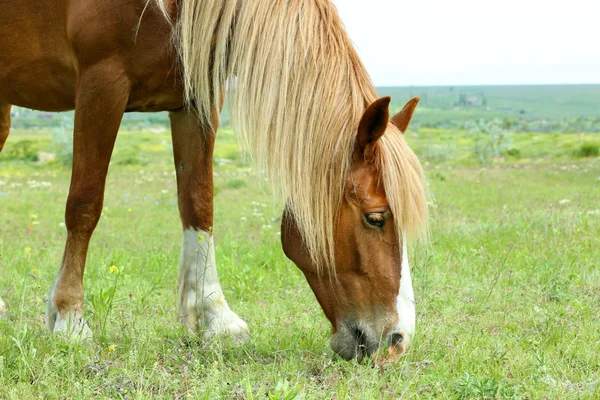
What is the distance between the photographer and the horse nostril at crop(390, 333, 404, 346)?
9.45 ft

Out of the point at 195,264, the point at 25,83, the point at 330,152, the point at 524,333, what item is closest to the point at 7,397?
the point at 195,264

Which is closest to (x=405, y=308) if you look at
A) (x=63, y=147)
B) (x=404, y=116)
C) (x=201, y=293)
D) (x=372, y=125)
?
(x=372, y=125)

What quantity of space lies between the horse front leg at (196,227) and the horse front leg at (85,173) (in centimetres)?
53

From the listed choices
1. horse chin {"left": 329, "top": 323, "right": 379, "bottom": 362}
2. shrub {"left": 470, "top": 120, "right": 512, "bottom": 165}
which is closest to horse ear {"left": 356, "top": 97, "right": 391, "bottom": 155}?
horse chin {"left": 329, "top": 323, "right": 379, "bottom": 362}

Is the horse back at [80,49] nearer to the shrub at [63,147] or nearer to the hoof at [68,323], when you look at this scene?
the hoof at [68,323]

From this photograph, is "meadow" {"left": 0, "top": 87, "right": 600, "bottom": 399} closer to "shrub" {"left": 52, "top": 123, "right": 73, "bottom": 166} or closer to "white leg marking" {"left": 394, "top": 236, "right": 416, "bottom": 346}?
"white leg marking" {"left": 394, "top": 236, "right": 416, "bottom": 346}

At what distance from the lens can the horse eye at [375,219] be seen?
2.87 m

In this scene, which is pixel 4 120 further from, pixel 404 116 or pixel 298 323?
pixel 404 116

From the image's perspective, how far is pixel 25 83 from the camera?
150 inches

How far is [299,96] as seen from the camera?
298cm

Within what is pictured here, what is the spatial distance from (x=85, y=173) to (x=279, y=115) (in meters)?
1.09

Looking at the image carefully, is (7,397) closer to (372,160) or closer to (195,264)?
(195,264)

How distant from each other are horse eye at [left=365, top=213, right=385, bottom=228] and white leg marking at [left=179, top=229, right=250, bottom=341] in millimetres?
1196

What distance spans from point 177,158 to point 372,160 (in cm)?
145
